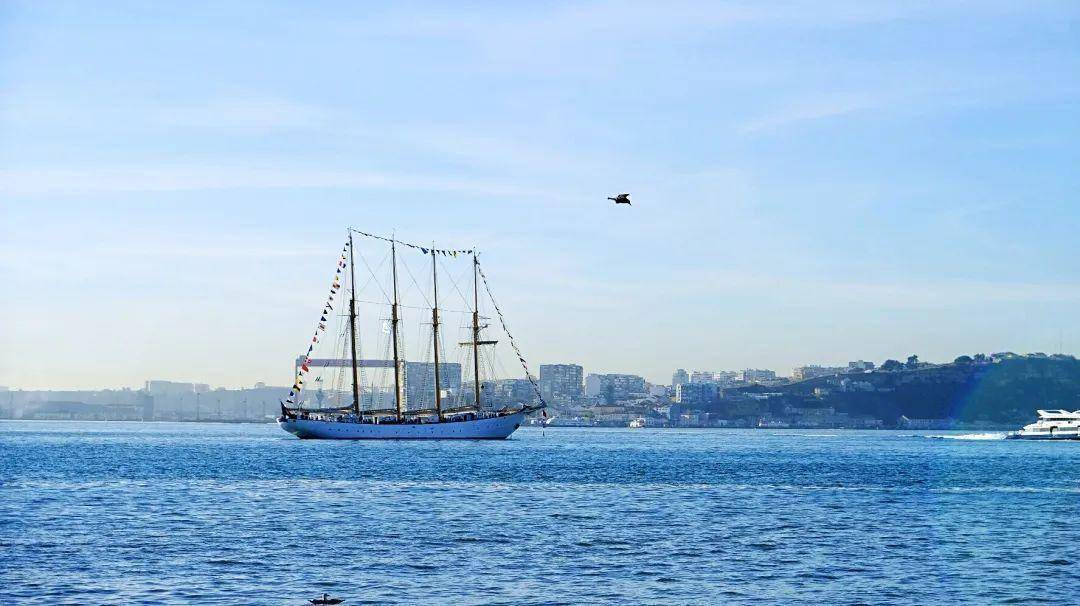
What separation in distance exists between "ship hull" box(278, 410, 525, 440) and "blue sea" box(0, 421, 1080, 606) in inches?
3153

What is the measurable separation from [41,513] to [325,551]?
70.8 feet

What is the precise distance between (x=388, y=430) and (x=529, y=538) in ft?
428

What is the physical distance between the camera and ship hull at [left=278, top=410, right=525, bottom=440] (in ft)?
600

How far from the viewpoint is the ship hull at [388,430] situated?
18288 centimetres

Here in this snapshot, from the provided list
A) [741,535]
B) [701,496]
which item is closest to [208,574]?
[741,535]

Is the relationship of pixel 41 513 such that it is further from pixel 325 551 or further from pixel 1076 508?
pixel 1076 508

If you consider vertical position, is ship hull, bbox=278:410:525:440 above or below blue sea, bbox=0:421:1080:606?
above

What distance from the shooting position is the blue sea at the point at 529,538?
40.8 m

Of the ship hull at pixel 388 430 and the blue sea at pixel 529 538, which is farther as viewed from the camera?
the ship hull at pixel 388 430

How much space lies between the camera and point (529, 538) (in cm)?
5441

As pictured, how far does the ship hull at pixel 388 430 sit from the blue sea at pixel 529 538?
8008 centimetres

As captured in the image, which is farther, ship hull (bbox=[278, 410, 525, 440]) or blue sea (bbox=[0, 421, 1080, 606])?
ship hull (bbox=[278, 410, 525, 440])

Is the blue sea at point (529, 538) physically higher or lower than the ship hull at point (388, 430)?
lower

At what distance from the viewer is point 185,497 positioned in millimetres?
74375
